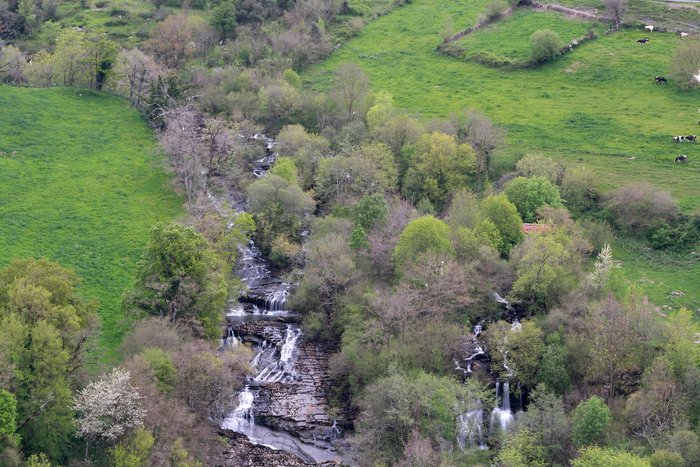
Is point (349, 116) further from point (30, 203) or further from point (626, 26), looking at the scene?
point (626, 26)

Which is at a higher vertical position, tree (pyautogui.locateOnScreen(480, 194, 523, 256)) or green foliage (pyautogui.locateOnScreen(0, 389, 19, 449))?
tree (pyautogui.locateOnScreen(480, 194, 523, 256))

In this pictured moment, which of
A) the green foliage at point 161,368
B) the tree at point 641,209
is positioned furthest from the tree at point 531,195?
the green foliage at point 161,368

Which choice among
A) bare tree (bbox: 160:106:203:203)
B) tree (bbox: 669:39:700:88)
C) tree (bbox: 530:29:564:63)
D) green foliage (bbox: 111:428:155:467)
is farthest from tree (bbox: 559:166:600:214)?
green foliage (bbox: 111:428:155:467)

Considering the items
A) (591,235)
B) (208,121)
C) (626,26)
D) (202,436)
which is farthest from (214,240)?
(626,26)

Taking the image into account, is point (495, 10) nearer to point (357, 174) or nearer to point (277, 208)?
point (357, 174)

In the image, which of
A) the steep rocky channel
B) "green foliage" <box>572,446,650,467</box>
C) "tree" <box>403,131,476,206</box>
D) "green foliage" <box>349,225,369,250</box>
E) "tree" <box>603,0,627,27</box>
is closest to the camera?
"green foliage" <box>572,446,650,467</box>

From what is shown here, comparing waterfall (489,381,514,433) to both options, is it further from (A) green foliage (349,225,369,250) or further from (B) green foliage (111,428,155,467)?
(B) green foliage (111,428,155,467)

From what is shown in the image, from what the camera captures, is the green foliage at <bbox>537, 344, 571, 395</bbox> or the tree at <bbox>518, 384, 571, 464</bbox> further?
the green foliage at <bbox>537, 344, 571, 395</bbox>
